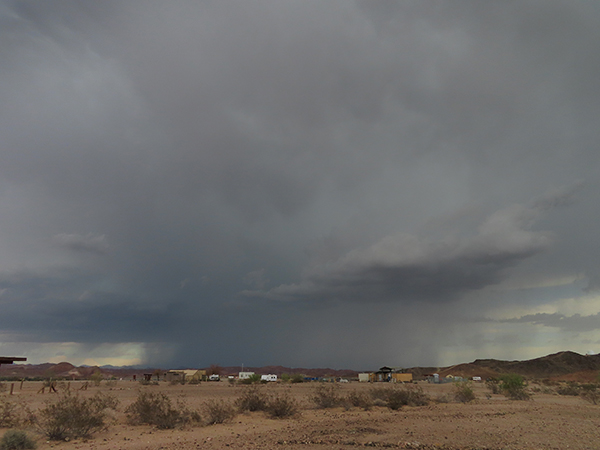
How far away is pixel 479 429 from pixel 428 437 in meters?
3.47

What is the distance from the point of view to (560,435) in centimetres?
1580

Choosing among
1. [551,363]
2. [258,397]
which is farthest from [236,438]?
[551,363]

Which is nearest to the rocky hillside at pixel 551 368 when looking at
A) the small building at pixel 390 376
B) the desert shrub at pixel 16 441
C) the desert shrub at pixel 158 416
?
the small building at pixel 390 376

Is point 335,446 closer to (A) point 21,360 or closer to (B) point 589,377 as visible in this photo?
(A) point 21,360

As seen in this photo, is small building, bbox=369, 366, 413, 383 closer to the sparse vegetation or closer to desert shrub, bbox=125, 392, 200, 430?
the sparse vegetation

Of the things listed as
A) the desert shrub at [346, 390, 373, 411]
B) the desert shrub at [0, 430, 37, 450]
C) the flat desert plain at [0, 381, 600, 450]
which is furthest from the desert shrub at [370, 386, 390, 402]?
the desert shrub at [0, 430, 37, 450]

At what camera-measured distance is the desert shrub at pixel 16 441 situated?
13423mm

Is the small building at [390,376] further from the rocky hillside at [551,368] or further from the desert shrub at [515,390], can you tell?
the rocky hillside at [551,368]

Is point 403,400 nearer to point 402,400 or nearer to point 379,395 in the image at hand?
point 402,400

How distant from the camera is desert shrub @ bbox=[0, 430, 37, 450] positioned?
13423mm

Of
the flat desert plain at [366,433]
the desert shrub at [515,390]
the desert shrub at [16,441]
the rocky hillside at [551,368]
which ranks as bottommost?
the rocky hillside at [551,368]

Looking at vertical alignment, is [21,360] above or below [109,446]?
above

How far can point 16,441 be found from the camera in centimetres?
1367

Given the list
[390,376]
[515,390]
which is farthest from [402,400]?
[390,376]
